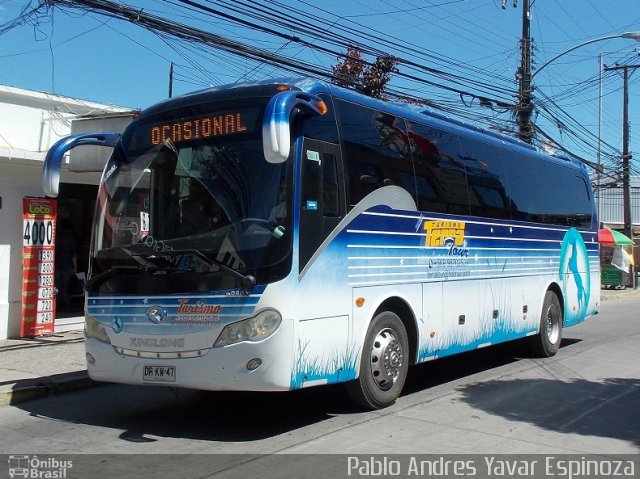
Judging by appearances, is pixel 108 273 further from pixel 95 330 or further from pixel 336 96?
pixel 336 96

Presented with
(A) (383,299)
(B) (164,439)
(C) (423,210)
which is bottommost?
(B) (164,439)

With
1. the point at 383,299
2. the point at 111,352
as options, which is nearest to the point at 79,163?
the point at 111,352

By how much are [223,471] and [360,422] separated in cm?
200

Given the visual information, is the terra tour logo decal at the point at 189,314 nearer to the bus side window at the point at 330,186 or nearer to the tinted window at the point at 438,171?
the bus side window at the point at 330,186

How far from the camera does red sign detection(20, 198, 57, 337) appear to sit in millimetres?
12375

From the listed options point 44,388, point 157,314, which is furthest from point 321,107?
point 44,388

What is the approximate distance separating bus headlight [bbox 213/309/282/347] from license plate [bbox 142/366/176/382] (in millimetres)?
668

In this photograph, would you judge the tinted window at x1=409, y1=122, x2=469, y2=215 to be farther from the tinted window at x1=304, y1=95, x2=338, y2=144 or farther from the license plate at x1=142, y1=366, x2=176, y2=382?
the license plate at x1=142, y1=366, x2=176, y2=382

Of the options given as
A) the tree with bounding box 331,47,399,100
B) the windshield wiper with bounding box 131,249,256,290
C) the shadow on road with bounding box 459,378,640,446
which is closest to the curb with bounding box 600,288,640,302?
the tree with bounding box 331,47,399,100

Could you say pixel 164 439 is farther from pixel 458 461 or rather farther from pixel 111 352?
pixel 458 461

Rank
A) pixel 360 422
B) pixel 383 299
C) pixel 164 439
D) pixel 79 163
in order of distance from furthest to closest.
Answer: pixel 79 163 → pixel 383 299 → pixel 360 422 → pixel 164 439

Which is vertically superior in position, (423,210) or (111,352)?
(423,210)

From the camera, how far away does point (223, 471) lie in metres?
5.54

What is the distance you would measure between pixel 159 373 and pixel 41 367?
4.23 m
